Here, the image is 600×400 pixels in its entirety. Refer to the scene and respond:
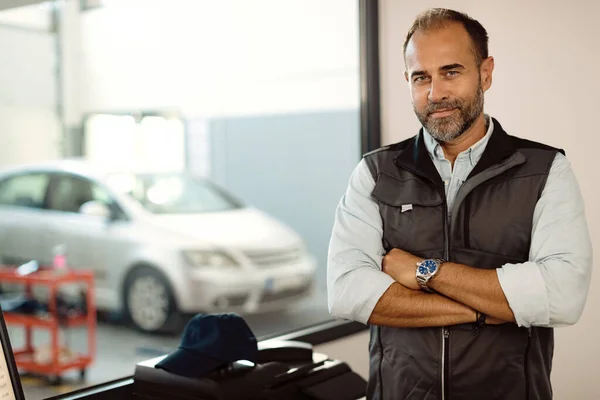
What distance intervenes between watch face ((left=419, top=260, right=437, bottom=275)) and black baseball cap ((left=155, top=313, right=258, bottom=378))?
0.58m

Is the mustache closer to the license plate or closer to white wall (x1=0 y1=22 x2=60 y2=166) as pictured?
white wall (x1=0 y1=22 x2=60 y2=166)

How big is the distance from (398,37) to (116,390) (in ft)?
7.03

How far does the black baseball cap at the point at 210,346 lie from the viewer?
206 cm

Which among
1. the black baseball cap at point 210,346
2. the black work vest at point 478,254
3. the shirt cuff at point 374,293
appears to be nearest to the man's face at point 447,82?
the black work vest at point 478,254

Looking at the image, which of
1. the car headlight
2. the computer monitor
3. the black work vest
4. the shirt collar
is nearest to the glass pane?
the car headlight

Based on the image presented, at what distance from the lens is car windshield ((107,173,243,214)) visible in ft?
15.0

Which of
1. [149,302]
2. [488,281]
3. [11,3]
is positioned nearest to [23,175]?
[149,302]

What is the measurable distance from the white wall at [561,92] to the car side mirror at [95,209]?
229 cm

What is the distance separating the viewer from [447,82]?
1.88 m

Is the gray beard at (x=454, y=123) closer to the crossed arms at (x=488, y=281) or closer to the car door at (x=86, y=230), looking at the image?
the crossed arms at (x=488, y=281)

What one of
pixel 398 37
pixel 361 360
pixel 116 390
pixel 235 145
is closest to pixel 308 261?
pixel 235 145

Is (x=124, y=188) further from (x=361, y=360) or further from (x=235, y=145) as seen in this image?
(x=361, y=360)

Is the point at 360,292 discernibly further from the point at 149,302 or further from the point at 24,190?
the point at 149,302

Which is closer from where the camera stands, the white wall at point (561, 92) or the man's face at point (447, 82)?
the man's face at point (447, 82)
